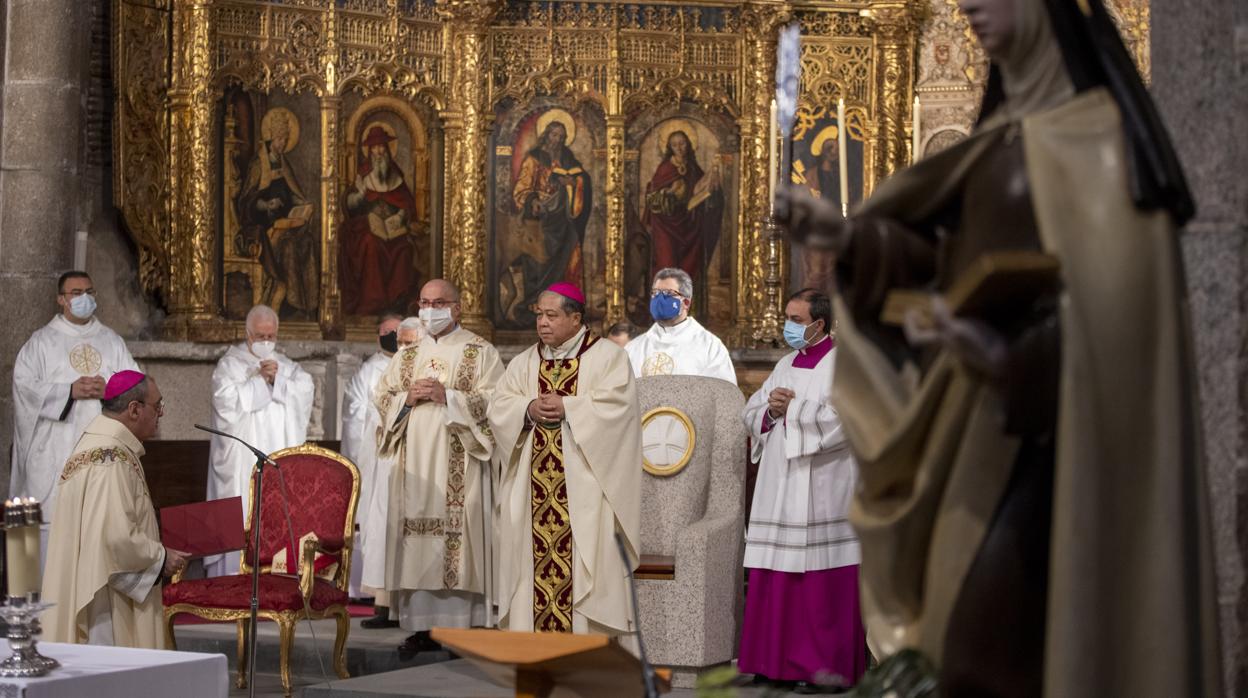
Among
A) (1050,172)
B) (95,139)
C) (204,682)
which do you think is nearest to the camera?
(1050,172)

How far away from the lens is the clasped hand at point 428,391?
8.65 metres

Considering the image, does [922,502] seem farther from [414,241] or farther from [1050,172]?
[414,241]

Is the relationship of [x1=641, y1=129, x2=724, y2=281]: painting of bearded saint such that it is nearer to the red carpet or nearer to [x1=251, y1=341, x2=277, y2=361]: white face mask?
[x1=251, y1=341, x2=277, y2=361]: white face mask

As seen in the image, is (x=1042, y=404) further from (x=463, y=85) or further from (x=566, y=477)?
(x=463, y=85)

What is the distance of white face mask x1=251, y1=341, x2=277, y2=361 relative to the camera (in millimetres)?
11117

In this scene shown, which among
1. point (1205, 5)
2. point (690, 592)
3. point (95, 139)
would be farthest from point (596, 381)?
point (95, 139)

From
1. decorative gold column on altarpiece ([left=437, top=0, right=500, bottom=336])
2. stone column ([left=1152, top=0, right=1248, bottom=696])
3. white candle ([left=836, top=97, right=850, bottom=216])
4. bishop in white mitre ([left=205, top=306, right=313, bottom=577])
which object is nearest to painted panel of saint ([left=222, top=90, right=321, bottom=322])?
bishop in white mitre ([left=205, top=306, right=313, bottom=577])

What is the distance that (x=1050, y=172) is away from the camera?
3027 mm

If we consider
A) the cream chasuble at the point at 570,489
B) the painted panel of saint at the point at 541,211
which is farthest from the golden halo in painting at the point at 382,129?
the cream chasuble at the point at 570,489

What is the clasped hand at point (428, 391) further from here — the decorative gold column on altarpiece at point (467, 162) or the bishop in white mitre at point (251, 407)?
the decorative gold column on altarpiece at point (467, 162)

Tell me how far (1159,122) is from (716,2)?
10.5m

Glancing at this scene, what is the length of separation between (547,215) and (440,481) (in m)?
4.80

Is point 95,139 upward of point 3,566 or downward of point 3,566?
upward

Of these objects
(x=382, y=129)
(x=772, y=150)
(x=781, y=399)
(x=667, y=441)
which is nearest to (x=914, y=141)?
(x=772, y=150)
